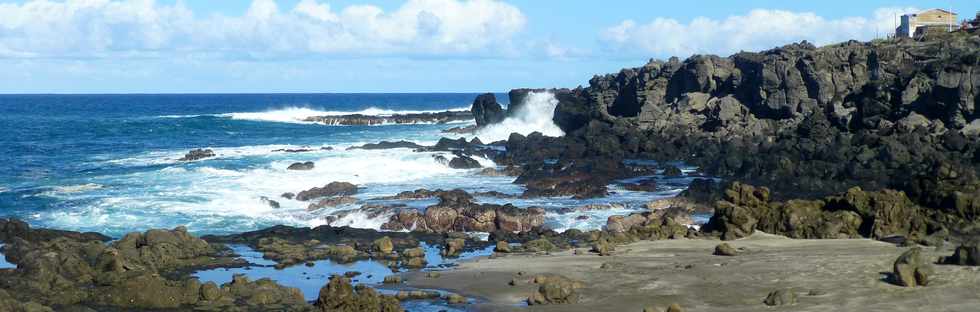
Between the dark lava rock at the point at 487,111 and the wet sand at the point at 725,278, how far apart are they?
54628 millimetres

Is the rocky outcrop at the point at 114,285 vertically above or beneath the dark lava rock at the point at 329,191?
above

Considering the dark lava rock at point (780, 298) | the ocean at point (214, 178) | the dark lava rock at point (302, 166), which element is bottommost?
the ocean at point (214, 178)

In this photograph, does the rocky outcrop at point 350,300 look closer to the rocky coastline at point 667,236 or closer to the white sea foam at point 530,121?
the rocky coastline at point 667,236

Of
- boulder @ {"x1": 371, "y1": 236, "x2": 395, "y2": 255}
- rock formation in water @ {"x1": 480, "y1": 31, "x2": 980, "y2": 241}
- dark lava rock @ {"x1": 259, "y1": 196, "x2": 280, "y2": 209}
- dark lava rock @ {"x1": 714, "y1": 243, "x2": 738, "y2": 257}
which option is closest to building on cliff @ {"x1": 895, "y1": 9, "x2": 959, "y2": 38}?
rock formation in water @ {"x1": 480, "y1": 31, "x2": 980, "y2": 241}

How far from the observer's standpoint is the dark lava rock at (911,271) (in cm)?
1997

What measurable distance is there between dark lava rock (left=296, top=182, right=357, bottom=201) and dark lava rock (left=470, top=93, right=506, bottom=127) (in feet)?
136

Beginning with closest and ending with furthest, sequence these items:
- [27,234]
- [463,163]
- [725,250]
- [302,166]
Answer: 1. [725,250]
2. [27,234]
3. [302,166]
4. [463,163]

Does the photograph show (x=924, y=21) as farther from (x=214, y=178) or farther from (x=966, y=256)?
(x=966, y=256)

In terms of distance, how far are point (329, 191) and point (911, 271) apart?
2360 centimetres

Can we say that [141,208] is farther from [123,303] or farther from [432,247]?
[123,303]

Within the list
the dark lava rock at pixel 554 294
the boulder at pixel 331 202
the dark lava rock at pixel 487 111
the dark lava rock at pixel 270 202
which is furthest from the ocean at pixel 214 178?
the dark lava rock at pixel 554 294

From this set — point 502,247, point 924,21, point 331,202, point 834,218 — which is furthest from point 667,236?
point 924,21

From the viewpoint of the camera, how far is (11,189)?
45.2m

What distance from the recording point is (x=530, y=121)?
82000mm
